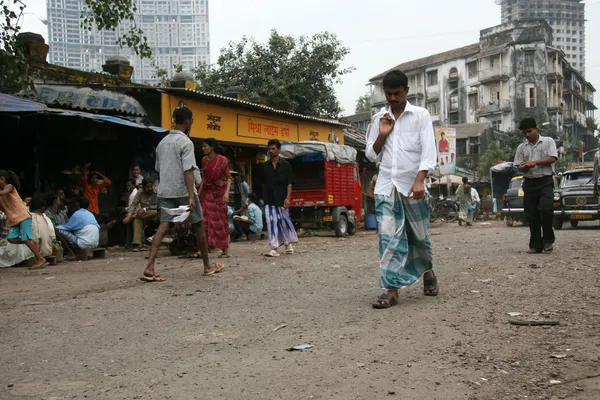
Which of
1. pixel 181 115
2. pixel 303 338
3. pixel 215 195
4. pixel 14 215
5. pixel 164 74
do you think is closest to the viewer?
pixel 303 338

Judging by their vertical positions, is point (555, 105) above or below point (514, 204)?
above

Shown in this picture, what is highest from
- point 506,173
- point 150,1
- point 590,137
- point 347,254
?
point 150,1

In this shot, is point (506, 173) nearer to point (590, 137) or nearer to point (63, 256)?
point (63, 256)

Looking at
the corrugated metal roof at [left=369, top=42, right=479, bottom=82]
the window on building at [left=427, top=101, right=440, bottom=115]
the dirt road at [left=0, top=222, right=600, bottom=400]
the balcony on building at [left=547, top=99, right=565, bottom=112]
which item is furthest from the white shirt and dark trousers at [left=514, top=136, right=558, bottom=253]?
the window on building at [left=427, top=101, right=440, bottom=115]

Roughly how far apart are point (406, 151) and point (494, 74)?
6076cm

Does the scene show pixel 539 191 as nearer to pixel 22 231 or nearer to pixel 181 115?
pixel 181 115

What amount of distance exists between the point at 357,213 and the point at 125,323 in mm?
13775

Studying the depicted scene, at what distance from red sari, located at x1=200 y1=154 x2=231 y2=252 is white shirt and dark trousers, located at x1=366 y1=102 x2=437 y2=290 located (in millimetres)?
4609

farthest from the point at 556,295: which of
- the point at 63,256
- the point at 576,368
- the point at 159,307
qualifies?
the point at 63,256

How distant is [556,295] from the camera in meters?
5.27

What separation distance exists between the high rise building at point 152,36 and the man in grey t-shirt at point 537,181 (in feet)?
236

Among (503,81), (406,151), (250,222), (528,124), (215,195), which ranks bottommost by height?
(250,222)

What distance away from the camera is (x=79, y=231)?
10516mm

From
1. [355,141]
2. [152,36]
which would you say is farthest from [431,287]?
[152,36]
